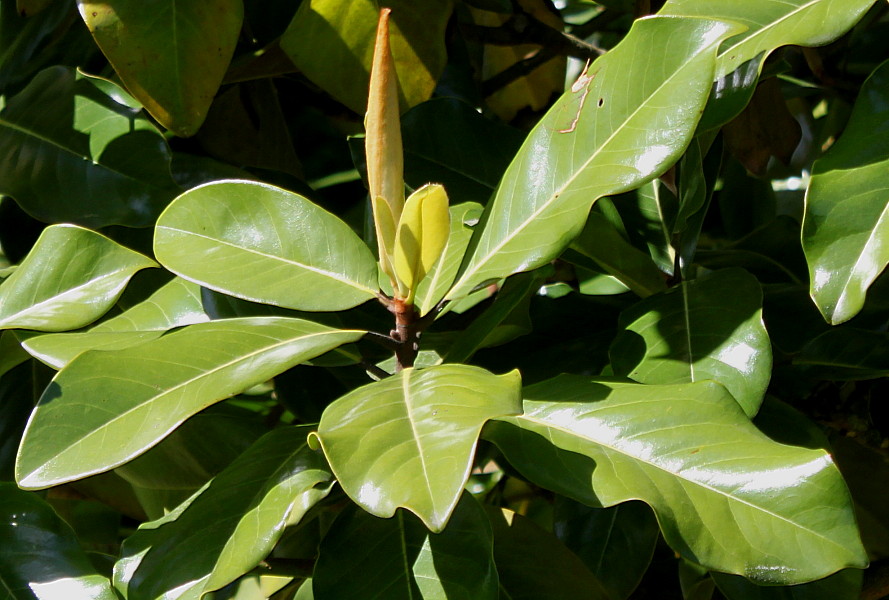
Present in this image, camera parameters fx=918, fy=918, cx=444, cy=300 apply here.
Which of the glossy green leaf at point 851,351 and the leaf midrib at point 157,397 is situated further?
the glossy green leaf at point 851,351

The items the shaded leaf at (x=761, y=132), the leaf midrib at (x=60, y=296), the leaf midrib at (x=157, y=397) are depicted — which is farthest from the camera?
the shaded leaf at (x=761, y=132)

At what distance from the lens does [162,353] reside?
0.67 m

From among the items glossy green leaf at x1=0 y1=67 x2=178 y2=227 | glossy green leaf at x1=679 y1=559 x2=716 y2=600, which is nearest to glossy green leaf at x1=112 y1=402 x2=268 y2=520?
glossy green leaf at x1=0 y1=67 x2=178 y2=227

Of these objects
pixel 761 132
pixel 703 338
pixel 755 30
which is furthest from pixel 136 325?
pixel 761 132

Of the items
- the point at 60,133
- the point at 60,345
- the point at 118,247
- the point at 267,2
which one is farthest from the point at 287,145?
the point at 60,345

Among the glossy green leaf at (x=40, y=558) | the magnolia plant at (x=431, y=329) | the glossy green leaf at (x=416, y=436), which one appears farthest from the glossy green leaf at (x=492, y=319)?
the glossy green leaf at (x=40, y=558)

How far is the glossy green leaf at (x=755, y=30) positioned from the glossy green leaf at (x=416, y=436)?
327 millimetres

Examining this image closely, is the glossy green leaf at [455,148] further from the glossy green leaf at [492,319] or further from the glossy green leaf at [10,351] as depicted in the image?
the glossy green leaf at [10,351]

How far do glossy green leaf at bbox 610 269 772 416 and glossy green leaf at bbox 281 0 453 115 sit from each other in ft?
1.17

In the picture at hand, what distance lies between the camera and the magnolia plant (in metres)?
0.61

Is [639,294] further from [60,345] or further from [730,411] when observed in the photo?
[60,345]

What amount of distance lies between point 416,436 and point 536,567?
0.31 meters

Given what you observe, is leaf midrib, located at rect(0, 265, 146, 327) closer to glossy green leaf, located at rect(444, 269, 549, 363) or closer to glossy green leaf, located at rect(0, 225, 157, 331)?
glossy green leaf, located at rect(0, 225, 157, 331)

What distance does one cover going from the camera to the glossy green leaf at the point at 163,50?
88cm
